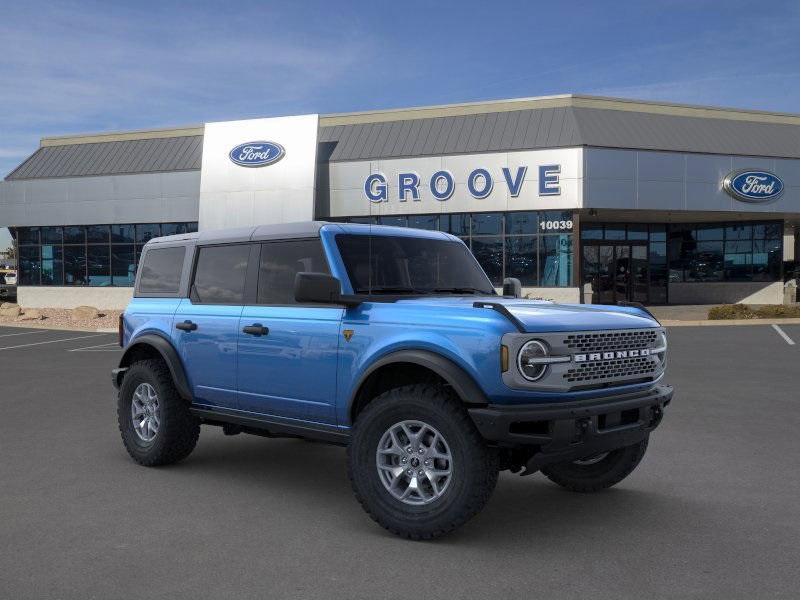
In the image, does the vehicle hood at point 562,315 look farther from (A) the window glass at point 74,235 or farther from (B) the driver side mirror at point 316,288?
(A) the window glass at point 74,235

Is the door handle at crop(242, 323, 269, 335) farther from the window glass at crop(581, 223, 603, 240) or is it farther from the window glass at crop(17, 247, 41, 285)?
the window glass at crop(17, 247, 41, 285)

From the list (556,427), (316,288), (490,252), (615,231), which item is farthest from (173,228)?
(556,427)

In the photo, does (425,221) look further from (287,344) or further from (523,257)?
(287,344)

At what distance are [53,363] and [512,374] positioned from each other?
13171 millimetres

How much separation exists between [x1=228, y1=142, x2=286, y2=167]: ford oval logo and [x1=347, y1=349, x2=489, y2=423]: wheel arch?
2781 centimetres

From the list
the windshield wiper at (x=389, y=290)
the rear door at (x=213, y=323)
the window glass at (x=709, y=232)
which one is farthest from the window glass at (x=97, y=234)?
the windshield wiper at (x=389, y=290)

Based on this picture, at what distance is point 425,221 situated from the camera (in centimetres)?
3145

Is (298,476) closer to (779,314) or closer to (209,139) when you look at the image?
(779,314)

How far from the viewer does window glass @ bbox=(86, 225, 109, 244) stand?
36.2m

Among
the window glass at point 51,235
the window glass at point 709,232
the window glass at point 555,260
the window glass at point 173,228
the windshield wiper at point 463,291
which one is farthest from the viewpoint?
the window glass at point 51,235

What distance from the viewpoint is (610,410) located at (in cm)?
475

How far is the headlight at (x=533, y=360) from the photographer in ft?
14.8

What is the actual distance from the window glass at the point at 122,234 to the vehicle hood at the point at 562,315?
107 feet

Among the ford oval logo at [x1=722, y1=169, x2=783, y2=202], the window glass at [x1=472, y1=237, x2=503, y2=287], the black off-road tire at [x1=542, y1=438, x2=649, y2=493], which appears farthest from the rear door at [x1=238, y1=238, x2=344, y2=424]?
the ford oval logo at [x1=722, y1=169, x2=783, y2=202]
